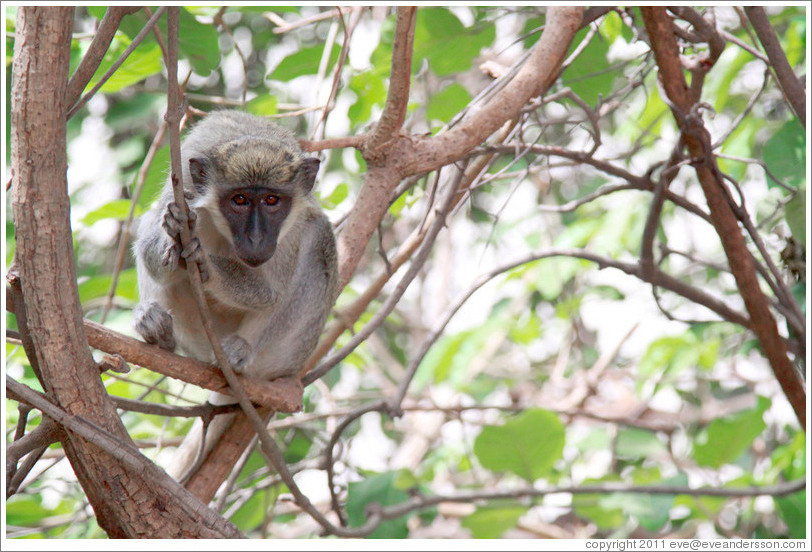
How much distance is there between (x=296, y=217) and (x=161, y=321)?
2.45 ft

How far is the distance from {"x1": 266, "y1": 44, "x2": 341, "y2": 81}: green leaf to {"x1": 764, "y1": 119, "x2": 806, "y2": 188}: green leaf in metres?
2.08

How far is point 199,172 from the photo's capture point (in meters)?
3.04

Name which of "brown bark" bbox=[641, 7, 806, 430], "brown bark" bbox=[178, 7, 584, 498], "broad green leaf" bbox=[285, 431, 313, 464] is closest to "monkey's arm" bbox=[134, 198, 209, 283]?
"brown bark" bbox=[178, 7, 584, 498]

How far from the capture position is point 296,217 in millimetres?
3359

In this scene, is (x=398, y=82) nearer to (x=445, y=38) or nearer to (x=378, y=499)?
(x=445, y=38)

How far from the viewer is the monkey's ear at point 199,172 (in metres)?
3.02

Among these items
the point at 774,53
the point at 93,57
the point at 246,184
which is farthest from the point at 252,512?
the point at 774,53

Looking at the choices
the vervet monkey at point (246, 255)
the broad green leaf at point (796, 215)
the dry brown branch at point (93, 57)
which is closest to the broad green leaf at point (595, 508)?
the broad green leaf at point (796, 215)

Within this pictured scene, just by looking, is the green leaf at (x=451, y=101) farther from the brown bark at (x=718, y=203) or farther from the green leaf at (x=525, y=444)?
the green leaf at (x=525, y=444)

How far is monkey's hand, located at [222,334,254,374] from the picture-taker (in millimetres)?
3155

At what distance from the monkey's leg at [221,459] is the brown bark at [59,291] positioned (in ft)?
2.35

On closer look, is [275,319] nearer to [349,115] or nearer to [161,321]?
[161,321]

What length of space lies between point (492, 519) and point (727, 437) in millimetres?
1181

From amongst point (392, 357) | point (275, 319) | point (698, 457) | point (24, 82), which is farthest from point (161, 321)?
point (392, 357)
